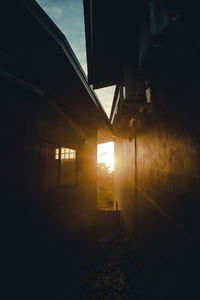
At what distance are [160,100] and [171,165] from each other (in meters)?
1.60

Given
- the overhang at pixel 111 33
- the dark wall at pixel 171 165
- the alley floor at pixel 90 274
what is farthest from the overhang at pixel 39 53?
the alley floor at pixel 90 274

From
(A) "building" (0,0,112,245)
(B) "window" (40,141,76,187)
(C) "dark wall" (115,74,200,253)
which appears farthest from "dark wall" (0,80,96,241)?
(C) "dark wall" (115,74,200,253)

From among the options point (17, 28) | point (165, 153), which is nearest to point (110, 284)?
point (165, 153)

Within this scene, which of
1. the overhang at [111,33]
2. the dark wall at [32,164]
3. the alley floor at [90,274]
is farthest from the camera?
the overhang at [111,33]

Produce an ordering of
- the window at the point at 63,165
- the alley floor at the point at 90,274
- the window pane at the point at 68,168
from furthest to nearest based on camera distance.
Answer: the window pane at the point at 68,168 → the window at the point at 63,165 → the alley floor at the point at 90,274

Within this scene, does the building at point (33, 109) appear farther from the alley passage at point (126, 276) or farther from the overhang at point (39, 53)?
the alley passage at point (126, 276)

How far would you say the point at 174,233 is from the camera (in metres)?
3.15

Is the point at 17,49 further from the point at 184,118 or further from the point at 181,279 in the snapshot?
the point at 181,279

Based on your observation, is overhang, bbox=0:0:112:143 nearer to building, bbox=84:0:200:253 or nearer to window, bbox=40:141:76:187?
building, bbox=84:0:200:253

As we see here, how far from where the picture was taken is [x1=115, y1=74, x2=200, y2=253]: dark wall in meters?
2.57

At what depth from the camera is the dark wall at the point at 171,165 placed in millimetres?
2574

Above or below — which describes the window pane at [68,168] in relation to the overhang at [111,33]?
below

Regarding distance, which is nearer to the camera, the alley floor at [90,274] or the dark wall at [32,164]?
the alley floor at [90,274]

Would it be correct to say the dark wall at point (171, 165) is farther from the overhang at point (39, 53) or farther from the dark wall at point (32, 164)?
the dark wall at point (32, 164)
